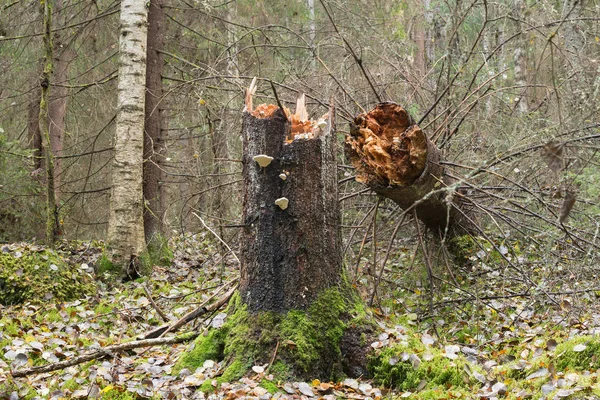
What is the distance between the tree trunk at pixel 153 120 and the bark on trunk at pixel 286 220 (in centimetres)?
501

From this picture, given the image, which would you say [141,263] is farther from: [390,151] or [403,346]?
[403,346]

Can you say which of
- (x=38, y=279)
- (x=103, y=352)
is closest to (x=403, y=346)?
(x=103, y=352)

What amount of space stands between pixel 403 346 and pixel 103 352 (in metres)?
1.97

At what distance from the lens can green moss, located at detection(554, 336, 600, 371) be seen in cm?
328

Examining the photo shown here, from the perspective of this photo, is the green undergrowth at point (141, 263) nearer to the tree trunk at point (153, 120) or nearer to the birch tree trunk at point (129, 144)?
the birch tree trunk at point (129, 144)

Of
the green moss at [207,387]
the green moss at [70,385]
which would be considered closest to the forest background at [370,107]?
the green moss at [207,387]

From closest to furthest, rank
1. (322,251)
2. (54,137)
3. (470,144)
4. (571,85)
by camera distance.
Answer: (322,251), (470,144), (571,85), (54,137)

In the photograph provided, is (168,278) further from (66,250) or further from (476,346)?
(476,346)

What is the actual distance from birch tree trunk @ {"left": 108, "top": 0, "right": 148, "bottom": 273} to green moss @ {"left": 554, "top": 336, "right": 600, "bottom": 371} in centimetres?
532

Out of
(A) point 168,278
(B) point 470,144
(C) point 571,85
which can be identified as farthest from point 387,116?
(C) point 571,85

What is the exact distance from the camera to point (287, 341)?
3492mm

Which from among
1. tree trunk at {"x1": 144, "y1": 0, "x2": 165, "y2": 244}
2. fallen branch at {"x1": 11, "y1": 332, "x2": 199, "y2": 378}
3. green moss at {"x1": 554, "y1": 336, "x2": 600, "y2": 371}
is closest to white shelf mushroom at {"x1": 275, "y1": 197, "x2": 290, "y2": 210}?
fallen branch at {"x1": 11, "y1": 332, "x2": 199, "y2": 378}

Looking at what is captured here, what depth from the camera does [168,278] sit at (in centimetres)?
726

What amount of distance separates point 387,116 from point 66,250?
5602mm
